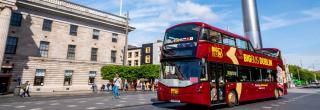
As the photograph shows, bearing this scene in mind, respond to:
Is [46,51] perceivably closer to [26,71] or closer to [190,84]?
[26,71]

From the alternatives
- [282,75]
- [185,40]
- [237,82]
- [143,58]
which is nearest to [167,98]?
[185,40]

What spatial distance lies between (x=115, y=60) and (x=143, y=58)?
A: 29.3m

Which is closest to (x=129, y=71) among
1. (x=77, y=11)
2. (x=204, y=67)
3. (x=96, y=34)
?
(x=96, y=34)

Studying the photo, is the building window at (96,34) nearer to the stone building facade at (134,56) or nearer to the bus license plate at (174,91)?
the bus license plate at (174,91)

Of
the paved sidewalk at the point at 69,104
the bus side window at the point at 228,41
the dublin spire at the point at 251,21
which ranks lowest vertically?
the paved sidewalk at the point at 69,104

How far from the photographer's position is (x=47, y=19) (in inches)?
1147

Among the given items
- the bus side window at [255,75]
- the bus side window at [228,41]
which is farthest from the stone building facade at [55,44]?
the bus side window at [255,75]

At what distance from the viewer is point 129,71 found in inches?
1297

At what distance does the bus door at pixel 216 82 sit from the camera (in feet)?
35.2

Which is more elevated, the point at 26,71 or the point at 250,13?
the point at 250,13

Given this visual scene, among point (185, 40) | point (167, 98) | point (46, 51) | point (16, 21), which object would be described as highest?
point (16, 21)

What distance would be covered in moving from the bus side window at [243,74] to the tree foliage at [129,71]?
21303mm

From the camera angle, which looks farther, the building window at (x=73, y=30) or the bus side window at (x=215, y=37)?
the building window at (x=73, y=30)

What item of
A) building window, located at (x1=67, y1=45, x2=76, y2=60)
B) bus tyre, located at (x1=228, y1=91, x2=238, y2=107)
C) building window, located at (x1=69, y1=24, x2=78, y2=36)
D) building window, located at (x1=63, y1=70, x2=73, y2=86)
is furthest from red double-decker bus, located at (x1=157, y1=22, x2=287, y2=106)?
building window, located at (x1=69, y1=24, x2=78, y2=36)
